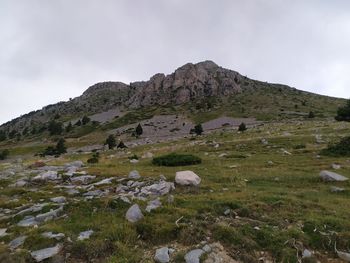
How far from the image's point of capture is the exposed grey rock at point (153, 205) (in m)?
13.3

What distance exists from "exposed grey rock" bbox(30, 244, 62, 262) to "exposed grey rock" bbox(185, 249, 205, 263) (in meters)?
3.91

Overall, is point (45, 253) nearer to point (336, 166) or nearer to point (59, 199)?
point (59, 199)

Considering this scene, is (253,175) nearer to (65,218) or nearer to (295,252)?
(295,252)

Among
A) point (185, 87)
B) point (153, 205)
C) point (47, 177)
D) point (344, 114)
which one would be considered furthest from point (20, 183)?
point (185, 87)

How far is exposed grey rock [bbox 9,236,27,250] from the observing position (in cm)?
1064

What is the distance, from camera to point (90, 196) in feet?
52.6

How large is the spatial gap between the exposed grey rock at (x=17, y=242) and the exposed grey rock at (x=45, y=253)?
0.89 meters

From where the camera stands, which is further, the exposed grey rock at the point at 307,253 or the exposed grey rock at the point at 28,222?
the exposed grey rock at the point at 28,222

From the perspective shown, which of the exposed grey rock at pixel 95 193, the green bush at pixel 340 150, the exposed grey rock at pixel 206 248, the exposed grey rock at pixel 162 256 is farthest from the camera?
the green bush at pixel 340 150

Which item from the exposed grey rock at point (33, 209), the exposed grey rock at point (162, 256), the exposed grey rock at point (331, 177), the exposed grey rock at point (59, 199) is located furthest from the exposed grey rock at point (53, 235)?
the exposed grey rock at point (331, 177)

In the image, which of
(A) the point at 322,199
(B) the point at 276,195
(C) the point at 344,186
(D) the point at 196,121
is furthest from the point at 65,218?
(D) the point at 196,121

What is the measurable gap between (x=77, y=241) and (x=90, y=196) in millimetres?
5387

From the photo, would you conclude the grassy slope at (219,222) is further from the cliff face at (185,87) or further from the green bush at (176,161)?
the cliff face at (185,87)

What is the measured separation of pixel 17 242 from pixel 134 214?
3938 millimetres
